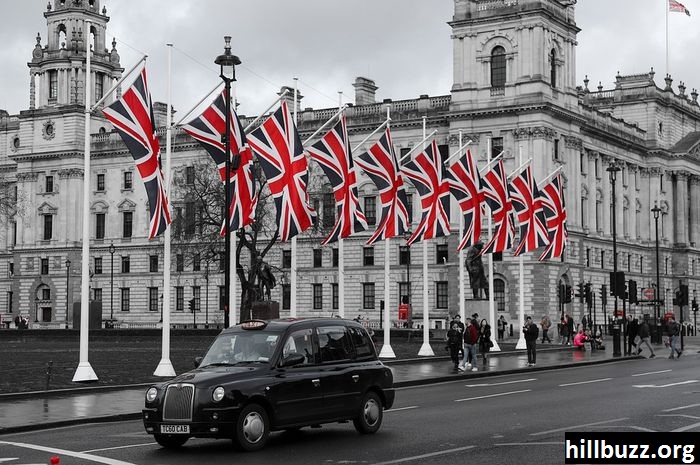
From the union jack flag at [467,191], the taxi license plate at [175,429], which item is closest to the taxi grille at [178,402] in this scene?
the taxi license plate at [175,429]

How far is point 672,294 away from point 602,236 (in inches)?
675

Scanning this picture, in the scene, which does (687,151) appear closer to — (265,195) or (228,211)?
(265,195)

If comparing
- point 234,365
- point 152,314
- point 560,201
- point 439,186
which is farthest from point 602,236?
point 234,365

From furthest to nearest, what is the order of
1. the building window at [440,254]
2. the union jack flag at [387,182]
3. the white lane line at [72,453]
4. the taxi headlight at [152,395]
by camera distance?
1. the building window at [440,254]
2. the union jack flag at [387,182]
3. the taxi headlight at [152,395]
4. the white lane line at [72,453]

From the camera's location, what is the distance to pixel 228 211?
3438 cm

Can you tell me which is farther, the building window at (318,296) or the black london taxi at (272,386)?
the building window at (318,296)

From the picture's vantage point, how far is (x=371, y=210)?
10081 cm

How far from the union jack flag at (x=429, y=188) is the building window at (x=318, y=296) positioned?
193 feet

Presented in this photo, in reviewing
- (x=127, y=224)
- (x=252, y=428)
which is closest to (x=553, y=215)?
(x=252, y=428)

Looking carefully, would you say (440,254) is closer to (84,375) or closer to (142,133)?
(84,375)

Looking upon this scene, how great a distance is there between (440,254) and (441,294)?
11.4 feet

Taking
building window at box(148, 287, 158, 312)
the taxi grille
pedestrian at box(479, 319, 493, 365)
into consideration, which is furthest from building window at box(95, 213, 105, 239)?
the taxi grille

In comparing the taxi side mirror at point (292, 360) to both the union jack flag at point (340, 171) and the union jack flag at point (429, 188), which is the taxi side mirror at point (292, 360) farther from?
the union jack flag at point (429, 188)

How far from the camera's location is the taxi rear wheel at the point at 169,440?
18.6 metres
